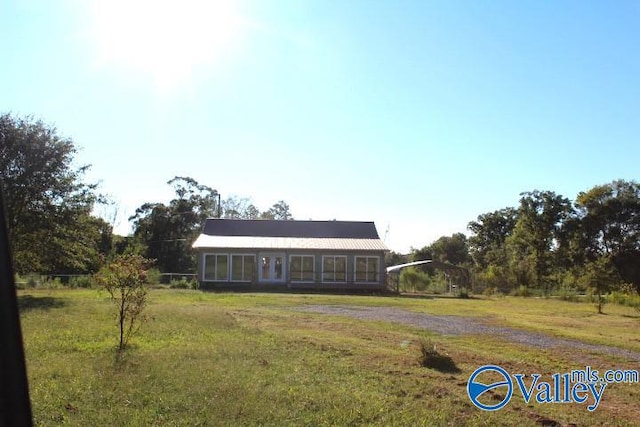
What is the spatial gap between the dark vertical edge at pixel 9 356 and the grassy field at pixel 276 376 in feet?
7.58

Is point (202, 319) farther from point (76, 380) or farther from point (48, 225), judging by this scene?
point (48, 225)

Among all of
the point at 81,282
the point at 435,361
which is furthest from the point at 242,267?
the point at 435,361

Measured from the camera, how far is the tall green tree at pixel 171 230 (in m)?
46.3

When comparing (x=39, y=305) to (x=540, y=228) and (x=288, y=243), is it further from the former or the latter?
(x=540, y=228)

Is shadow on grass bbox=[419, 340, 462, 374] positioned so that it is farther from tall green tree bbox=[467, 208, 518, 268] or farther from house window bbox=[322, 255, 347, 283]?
tall green tree bbox=[467, 208, 518, 268]

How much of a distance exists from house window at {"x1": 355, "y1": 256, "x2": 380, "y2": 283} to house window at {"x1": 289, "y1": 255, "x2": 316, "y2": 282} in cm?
287

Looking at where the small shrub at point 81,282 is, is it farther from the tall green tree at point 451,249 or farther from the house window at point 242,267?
the tall green tree at point 451,249

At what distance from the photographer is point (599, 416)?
5.76m

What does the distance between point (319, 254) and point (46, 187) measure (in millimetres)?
17649

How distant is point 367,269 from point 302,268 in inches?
166

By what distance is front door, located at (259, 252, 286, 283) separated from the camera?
115 ft

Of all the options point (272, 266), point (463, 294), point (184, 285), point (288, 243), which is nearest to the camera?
point (463, 294)

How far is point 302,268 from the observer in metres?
35.2

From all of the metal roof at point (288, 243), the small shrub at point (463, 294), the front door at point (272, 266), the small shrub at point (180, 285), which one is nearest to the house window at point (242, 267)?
the front door at point (272, 266)
